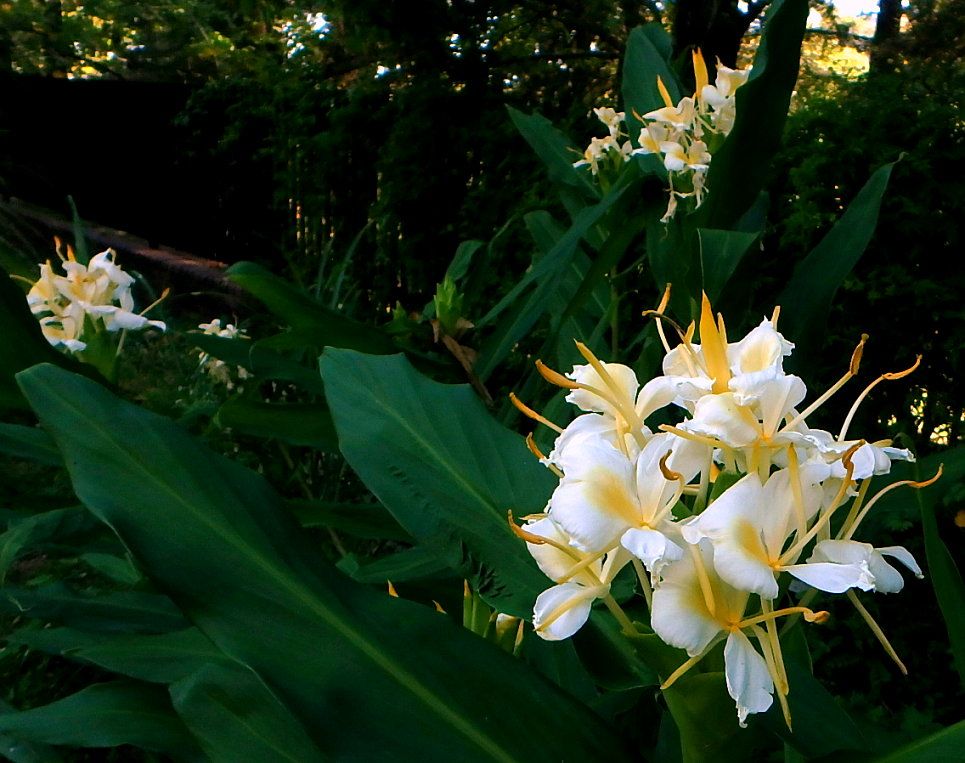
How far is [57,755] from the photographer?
1125 mm

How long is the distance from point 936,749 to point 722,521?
0.18 m

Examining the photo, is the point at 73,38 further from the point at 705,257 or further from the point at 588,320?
the point at 705,257

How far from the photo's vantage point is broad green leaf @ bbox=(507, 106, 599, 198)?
5.65 feet

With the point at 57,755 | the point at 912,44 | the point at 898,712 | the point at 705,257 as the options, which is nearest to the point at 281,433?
the point at 57,755

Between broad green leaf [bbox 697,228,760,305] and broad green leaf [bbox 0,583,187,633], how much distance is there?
2.51 feet

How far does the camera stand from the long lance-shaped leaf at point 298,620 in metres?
0.53

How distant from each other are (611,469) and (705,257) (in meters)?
0.62

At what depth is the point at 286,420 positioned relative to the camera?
1198 mm

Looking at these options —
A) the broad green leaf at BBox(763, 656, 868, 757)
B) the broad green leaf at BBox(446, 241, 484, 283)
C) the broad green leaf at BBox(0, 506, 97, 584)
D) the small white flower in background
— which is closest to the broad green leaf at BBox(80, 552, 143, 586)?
the broad green leaf at BBox(0, 506, 97, 584)

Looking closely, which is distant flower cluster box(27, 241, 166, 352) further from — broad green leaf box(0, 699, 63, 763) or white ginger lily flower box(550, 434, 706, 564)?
white ginger lily flower box(550, 434, 706, 564)

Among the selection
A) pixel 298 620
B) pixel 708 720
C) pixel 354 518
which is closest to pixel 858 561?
pixel 708 720

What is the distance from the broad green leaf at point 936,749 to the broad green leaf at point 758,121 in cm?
73

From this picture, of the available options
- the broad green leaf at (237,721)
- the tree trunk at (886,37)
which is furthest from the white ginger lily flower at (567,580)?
the tree trunk at (886,37)

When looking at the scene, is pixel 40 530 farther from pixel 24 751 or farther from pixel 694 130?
pixel 694 130
